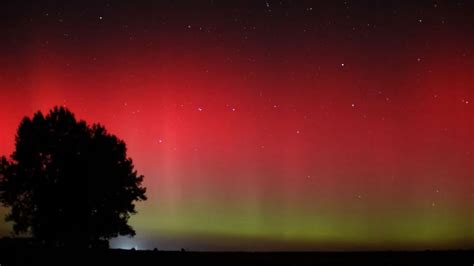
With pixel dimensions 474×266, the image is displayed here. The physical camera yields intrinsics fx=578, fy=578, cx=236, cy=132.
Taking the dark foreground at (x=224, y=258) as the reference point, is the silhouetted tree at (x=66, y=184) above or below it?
above

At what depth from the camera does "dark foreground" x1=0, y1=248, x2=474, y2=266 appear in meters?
16.8

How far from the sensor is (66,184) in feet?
111

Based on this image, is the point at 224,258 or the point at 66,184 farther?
the point at 66,184

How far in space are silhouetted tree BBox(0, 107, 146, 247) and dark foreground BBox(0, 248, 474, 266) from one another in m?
14.6

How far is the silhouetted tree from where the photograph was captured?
3366 cm

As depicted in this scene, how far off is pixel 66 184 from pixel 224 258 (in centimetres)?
1845

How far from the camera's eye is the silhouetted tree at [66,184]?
33.7 m

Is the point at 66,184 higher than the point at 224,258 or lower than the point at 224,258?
higher

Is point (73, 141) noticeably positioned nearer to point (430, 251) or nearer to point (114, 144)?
point (114, 144)

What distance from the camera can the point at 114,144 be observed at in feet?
119

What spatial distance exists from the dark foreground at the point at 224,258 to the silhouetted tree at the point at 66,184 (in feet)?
47.8

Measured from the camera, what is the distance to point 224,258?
18219 mm

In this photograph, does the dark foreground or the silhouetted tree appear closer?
the dark foreground

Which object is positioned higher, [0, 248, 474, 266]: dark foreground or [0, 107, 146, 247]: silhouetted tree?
[0, 107, 146, 247]: silhouetted tree
